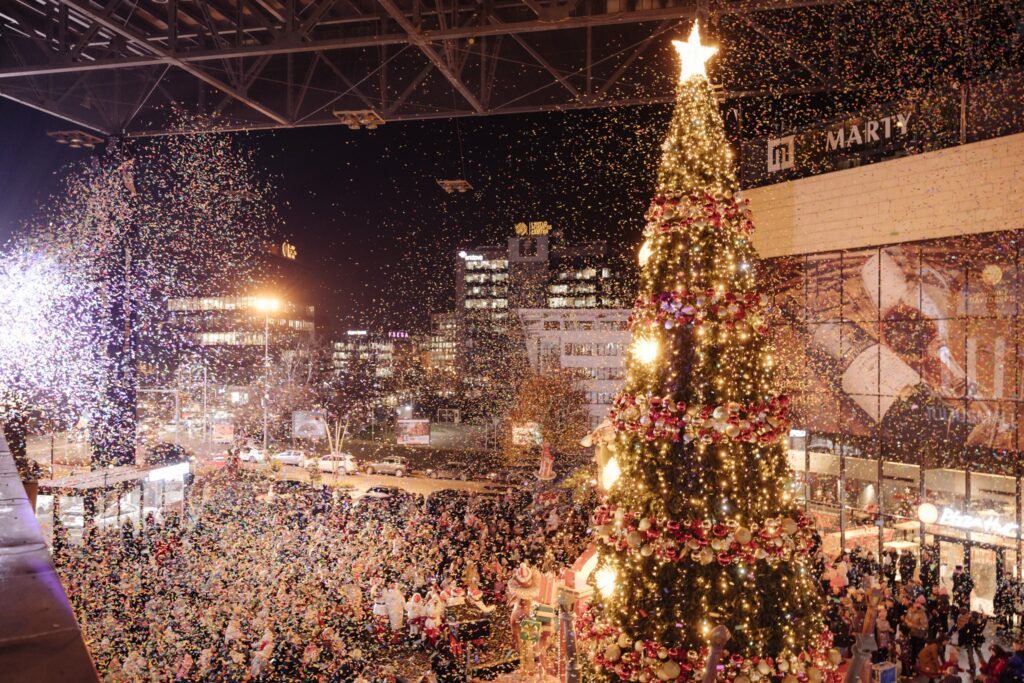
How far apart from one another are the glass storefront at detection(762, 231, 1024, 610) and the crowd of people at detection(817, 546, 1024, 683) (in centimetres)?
73

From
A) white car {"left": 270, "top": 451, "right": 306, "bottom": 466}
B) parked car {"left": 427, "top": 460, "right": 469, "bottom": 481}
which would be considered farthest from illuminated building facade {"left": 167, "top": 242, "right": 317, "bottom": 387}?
parked car {"left": 427, "top": 460, "right": 469, "bottom": 481}

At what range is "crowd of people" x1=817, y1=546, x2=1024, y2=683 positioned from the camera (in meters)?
9.39

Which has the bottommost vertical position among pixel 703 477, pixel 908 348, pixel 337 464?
pixel 337 464

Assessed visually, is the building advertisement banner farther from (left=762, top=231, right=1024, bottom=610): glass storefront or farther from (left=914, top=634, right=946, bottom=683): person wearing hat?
(left=914, top=634, right=946, bottom=683): person wearing hat

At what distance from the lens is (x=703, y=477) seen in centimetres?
520

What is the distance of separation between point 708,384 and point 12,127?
1583 cm

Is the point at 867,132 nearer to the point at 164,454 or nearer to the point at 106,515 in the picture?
the point at 106,515

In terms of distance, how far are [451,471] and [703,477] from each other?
29.3m

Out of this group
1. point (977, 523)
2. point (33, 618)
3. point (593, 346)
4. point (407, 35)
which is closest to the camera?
point (33, 618)

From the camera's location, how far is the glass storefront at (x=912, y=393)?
534 inches

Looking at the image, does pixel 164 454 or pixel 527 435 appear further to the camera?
pixel 527 435

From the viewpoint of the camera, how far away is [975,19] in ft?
42.0

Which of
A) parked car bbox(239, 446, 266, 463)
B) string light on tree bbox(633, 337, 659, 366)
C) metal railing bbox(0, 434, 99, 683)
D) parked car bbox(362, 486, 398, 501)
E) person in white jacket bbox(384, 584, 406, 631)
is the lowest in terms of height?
parked car bbox(239, 446, 266, 463)

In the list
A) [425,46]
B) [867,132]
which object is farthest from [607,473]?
[867,132]
